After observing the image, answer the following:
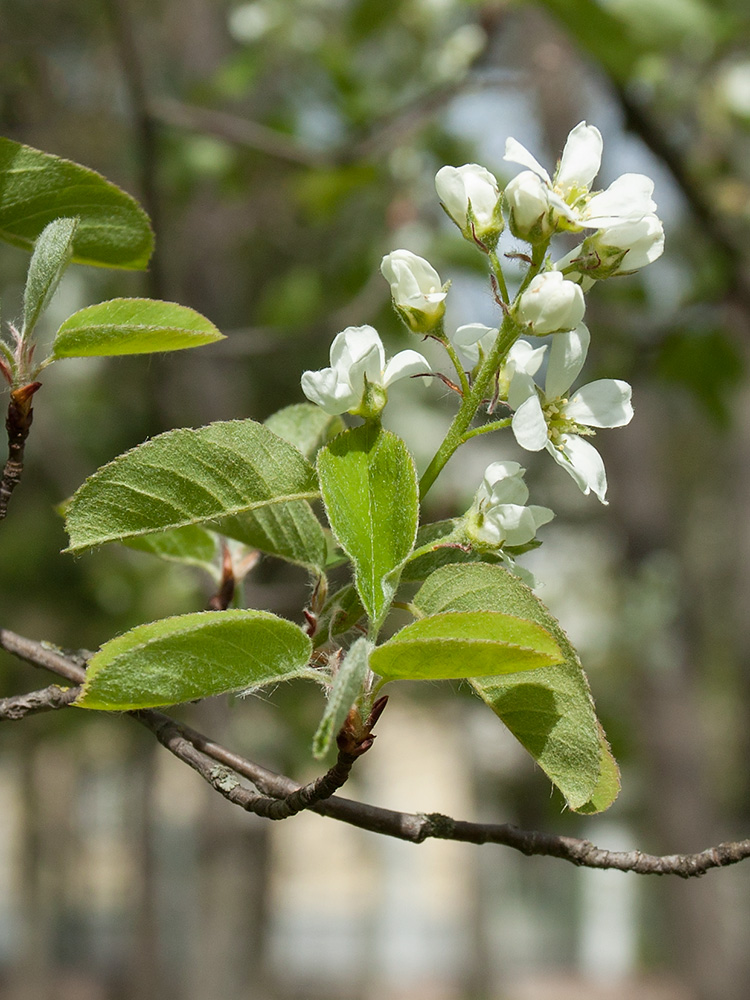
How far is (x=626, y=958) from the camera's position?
16.5 metres

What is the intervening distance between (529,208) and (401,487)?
0.20 m

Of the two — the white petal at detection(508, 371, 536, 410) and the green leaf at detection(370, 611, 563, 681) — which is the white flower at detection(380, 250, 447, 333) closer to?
the white petal at detection(508, 371, 536, 410)

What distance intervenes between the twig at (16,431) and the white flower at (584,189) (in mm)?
Answer: 395

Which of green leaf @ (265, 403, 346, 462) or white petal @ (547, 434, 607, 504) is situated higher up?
white petal @ (547, 434, 607, 504)

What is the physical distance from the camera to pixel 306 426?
922 mm

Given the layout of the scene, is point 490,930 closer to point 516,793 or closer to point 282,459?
point 516,793

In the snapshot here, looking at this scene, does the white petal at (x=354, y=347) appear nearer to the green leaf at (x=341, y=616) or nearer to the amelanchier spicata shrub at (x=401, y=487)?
the amelanchier spicata shrub at (x=401, y=487)

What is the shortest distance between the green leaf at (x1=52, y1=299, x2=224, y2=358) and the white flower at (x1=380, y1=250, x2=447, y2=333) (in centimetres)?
14

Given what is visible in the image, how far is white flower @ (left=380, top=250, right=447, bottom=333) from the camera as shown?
0.76 metres

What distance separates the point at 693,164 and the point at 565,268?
2818mm

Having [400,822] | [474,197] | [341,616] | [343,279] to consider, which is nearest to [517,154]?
[474,197]

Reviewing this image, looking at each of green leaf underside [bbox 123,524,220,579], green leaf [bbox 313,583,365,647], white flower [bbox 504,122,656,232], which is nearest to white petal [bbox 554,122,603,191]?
white flower [bbox 504,122,656,232]

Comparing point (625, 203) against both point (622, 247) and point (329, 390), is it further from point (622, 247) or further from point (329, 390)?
point (329, 390)

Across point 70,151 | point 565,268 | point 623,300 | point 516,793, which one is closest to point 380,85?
point 623,300
